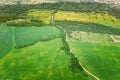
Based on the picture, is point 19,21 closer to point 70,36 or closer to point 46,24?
point 46,24

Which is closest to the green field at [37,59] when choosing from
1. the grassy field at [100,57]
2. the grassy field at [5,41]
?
the grassy field at [5,41]

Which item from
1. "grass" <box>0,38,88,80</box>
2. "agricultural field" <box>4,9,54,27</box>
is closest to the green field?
"grass" <box>0,38,88,80</box>

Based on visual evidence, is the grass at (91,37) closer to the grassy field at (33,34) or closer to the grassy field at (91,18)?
the grassy field at (33,34)

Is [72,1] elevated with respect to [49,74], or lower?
elevated

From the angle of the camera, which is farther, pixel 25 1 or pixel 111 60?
pixel 25 1

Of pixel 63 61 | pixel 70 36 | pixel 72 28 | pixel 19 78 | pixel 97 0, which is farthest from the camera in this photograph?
pixel 97 0

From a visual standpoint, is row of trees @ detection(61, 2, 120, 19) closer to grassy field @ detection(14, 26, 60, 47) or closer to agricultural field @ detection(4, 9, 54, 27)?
agricultural field @ detection(4, 9, 54, 27)

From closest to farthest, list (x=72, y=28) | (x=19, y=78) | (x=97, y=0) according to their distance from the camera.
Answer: (x=19, y=78) < (x=72, y=28) < (x=97, y=0)

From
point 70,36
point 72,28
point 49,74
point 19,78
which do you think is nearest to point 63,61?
point 49,74
